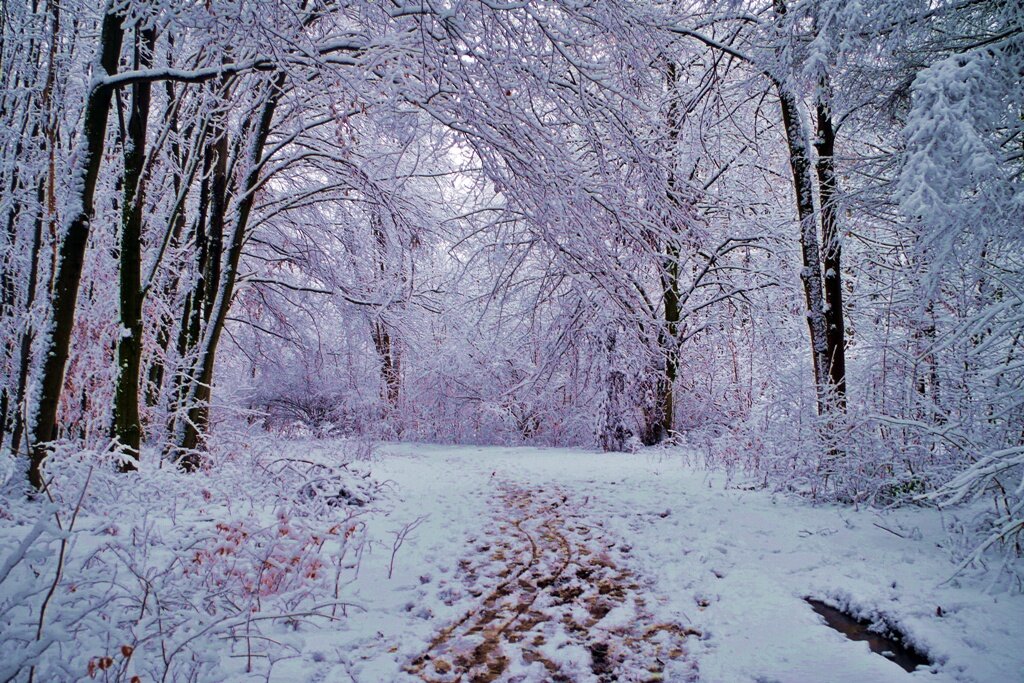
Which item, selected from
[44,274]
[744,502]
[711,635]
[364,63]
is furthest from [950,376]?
[44,274]

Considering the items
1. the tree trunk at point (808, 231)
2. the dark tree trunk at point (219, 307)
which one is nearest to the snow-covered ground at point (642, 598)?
the tree trunk at point (808, 231)

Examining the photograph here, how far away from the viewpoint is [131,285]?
641 cm

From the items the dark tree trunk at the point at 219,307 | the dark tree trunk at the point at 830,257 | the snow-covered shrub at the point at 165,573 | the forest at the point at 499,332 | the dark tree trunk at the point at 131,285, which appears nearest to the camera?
the snow-covered shrub at the point at 165,573

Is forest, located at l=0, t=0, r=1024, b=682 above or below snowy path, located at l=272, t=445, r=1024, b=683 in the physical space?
above

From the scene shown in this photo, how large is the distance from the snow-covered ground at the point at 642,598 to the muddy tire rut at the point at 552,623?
1 cm

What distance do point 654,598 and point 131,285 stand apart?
6418 mm

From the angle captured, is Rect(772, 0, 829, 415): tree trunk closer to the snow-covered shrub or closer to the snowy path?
the snowy path

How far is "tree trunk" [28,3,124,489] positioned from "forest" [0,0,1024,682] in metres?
0.02

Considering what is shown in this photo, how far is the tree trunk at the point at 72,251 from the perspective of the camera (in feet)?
17.3

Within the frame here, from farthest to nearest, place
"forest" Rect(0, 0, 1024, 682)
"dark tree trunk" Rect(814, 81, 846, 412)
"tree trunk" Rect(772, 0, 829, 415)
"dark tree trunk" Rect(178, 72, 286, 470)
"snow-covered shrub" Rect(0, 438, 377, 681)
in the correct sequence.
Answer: "dark tree trunk" Rect(178, 72, 286, 470)
"tree trunk" Rect(772, 0, 829, 415)
"dark tree trunk" Rect(814, 81, 846, 412)
"forest" Rect(0, 0, 1024, 682)
"snow-covered shrub" Rect(0, 438, 377, 681)

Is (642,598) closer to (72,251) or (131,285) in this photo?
(72,251)

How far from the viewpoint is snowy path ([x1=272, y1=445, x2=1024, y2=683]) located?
2996mm

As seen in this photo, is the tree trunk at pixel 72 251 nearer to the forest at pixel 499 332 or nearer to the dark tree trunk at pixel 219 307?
the forest at pixel 499 332

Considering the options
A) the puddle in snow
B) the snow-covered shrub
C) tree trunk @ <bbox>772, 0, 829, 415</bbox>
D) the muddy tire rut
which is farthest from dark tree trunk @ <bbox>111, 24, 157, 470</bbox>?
tree trunk @ <bbox>772, 0, 829, 415</bbox>
